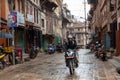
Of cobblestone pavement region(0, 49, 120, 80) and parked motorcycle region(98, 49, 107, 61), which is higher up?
parked motorcycle region(98, 49, 107, 61)

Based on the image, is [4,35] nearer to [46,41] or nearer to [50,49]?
[50,49]

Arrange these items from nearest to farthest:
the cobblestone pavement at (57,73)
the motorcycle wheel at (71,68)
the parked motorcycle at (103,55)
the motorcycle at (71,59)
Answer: the cobblestone pavement at (57,73), the motorcycle wheel at (71,68), the motorcycle at (71,59), the parked motorcycle at (103,55)

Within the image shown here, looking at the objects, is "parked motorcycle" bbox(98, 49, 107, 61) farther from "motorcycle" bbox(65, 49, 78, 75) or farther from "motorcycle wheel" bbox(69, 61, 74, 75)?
"motorcycle wheel" bbox(69, 61, 74, 75)

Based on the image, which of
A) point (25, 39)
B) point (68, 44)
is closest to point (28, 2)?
point (25, 39)

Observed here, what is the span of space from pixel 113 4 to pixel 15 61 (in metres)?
14.2

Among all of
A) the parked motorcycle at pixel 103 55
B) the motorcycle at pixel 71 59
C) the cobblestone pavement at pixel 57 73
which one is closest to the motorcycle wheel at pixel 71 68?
the motorcycle at pixel 71 59

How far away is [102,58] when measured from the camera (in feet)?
82.2

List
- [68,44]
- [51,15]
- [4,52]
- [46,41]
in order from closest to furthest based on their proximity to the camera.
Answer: [68,44] < [4,52] < [46,41] < [51,15]

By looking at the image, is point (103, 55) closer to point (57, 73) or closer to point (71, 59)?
point (71, 59)

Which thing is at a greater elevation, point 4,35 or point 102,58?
point 4,35

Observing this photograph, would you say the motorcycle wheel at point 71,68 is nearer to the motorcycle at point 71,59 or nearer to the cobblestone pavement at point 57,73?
the motorcycle at point 71,59

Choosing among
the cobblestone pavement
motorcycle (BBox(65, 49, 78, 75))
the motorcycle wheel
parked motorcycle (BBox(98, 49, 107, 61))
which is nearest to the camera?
the cobblestone pavement

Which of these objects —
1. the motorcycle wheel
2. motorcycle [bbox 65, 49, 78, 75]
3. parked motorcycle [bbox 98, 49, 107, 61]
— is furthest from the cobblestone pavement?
parked motorcycle [bbox 98, 49, 107, 61]

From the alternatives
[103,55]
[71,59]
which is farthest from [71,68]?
[103,55]
